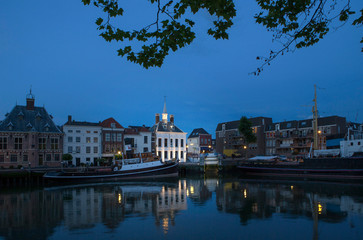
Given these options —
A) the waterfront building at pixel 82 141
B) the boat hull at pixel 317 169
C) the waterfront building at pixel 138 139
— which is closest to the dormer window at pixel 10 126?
the waterfront building at pixel 82 141

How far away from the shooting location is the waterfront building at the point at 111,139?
6272cm

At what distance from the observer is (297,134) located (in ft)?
239

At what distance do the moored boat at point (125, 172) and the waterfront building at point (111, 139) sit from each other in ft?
41.6

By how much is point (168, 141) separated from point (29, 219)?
185ft

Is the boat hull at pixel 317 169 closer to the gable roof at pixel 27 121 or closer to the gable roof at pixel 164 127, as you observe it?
the gable roof at pixel 164 127

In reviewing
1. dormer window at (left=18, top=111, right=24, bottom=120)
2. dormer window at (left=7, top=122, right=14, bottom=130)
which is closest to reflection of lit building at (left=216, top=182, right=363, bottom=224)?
dormer window at (left=7, top=122, right=14, bottom=130)

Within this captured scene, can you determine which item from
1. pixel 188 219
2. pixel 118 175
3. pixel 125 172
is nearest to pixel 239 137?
pixel 125 172

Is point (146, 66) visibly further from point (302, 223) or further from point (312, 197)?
point (312, 197)

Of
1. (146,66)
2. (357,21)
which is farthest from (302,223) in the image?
(146,66)

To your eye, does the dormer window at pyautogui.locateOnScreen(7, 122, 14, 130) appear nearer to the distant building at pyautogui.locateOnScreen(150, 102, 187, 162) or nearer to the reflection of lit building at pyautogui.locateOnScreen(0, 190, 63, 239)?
the distant building at pyautogui.locateOnScreen(150, 102, 187, 162)

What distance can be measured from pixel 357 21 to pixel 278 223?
36.1 ft

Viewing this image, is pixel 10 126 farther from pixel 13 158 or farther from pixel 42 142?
pixel 42 142

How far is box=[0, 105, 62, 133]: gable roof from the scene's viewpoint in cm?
5203

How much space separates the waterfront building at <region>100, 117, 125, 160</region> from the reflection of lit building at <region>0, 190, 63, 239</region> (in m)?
38.1
